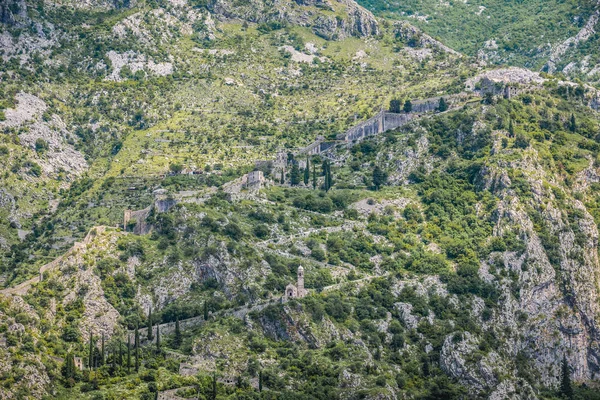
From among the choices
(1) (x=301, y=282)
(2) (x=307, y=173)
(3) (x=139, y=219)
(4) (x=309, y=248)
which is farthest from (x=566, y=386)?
(3) (x=139, y=219)

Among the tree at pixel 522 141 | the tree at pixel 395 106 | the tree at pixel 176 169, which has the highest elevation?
the tree at pixel 395 106

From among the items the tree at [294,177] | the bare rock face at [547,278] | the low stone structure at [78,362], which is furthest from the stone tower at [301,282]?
the tree at [294,177]

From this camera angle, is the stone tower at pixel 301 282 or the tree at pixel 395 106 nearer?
the stone tower at pixel 301 282

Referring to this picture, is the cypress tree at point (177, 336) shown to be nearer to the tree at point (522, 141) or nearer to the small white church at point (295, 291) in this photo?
the small white church at point (295, 291)

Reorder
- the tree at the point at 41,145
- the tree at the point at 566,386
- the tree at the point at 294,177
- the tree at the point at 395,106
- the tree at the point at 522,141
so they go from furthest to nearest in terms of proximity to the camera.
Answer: the tree at the point at 41,145, the tree at the point at 395,106, the tree at the point at 294,177, the tree at the point at 522,141, the tree at the point at 566,386

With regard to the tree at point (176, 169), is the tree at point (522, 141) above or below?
above

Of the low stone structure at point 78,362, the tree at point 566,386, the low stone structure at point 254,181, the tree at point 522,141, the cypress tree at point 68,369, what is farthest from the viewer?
the tree at point 522,141

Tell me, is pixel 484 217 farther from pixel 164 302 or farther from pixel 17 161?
pixel 17 161

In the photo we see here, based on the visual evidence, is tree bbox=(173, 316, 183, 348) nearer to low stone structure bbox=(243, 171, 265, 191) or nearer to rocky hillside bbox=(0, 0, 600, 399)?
rocky hillside bbox=(0, 0, 600, 399)

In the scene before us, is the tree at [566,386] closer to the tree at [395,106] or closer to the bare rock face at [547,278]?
the bare rock face at [547,278]

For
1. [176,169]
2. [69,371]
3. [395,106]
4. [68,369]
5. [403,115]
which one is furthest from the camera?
[395,106]

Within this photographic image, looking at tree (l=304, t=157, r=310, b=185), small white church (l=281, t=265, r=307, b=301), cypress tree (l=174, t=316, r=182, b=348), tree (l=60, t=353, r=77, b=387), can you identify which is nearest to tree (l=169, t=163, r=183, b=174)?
tree (l=304, t=157, r=310, b=185)

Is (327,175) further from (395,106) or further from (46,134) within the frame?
(46,134)
